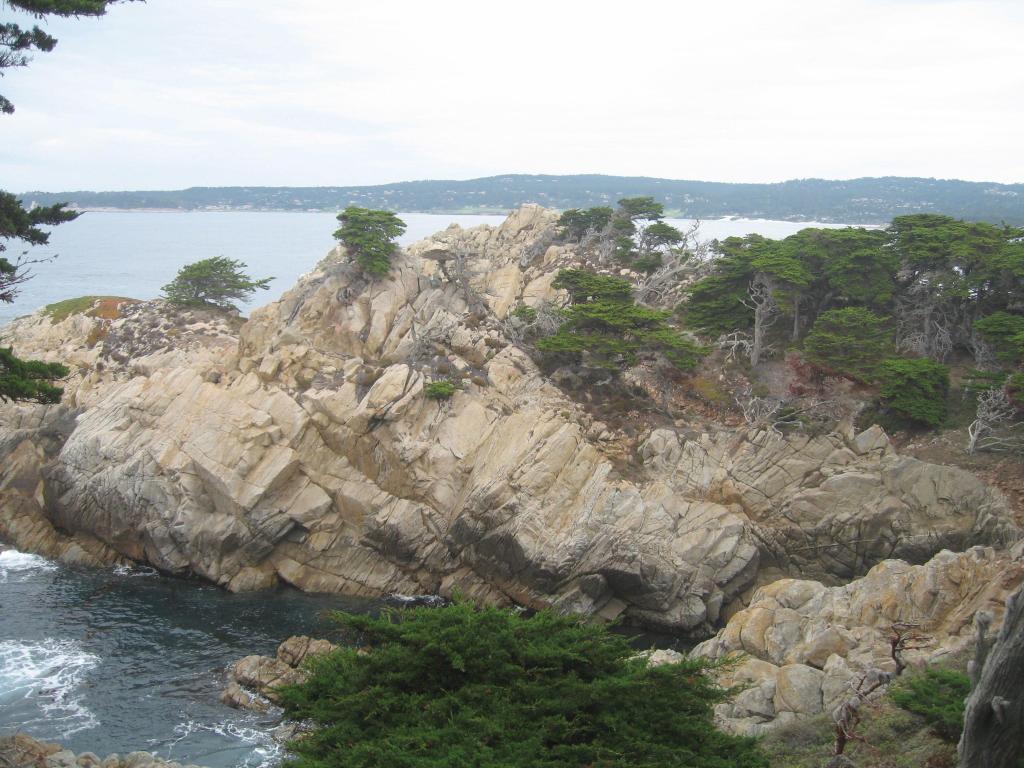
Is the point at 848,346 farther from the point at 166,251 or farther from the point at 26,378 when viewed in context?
the point at 166,251

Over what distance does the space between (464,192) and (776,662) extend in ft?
545

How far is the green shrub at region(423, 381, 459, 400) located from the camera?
112 feet

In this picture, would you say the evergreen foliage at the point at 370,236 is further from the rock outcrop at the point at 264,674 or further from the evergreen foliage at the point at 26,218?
the evergreen foliage at the point at 26,218

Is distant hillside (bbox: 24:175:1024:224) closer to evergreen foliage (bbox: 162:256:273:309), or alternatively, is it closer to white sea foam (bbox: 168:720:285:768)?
evergreen foliage (bbox: 162:256:273:309)

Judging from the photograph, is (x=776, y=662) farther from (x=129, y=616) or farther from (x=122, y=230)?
(x=122, y=230)

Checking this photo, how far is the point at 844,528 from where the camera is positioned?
29.9 m

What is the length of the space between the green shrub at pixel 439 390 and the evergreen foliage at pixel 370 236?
823 centimetres

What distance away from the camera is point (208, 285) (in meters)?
45.5

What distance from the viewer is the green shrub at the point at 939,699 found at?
1348 centimetres

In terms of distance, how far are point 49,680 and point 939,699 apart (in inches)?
967

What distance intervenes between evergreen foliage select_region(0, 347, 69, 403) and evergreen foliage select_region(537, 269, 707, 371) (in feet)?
72.2

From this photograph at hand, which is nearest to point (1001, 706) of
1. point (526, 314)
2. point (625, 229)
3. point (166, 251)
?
point (526, 314)

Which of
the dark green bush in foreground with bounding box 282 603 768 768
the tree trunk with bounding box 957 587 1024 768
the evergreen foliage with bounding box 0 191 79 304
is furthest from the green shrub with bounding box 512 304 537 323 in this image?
the tree trunk with bounding box 957 587 1024 768

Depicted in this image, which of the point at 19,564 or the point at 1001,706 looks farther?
the point at 19,564
